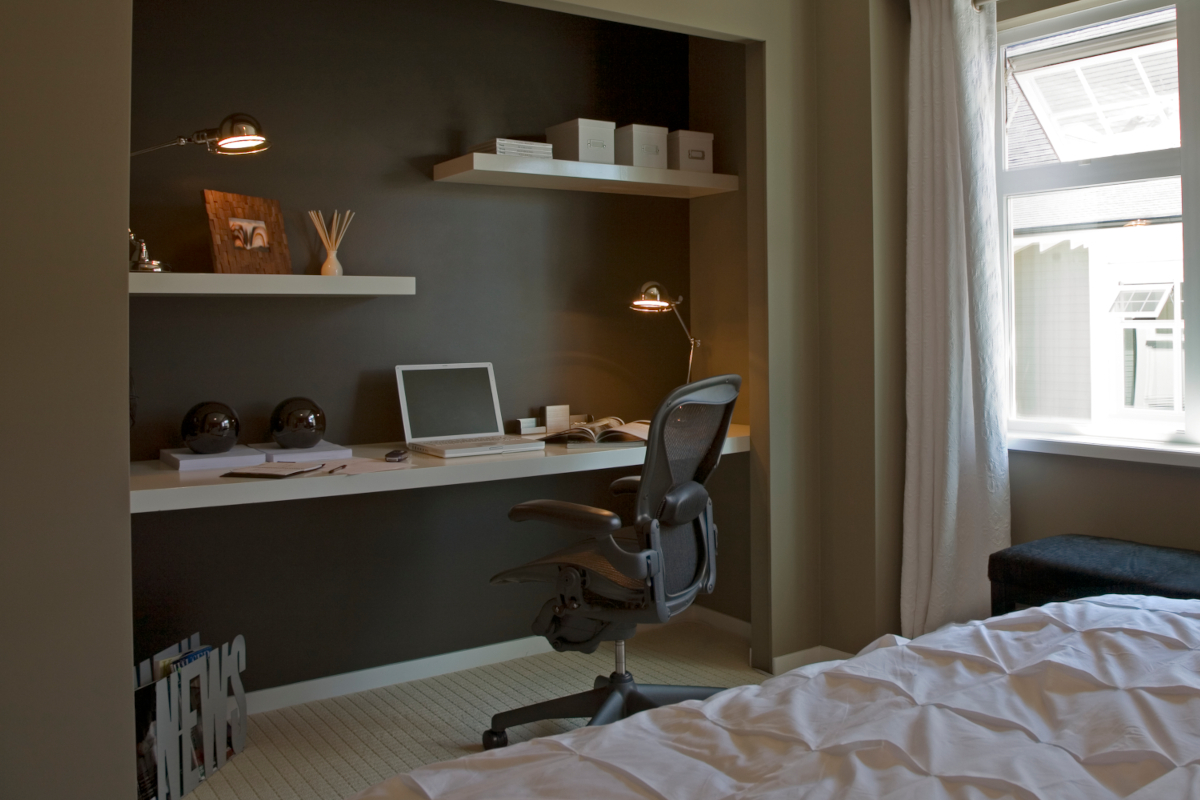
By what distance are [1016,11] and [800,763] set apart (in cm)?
281

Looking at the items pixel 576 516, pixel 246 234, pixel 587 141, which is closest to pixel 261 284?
pixel 246 234

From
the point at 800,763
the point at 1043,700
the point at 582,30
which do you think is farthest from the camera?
the point at 582,30

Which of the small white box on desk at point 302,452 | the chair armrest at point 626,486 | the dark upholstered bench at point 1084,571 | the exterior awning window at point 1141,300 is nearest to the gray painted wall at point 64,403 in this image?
the small white box on desk at point 302,452

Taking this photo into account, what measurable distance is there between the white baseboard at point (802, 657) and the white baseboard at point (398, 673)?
27 millimetres

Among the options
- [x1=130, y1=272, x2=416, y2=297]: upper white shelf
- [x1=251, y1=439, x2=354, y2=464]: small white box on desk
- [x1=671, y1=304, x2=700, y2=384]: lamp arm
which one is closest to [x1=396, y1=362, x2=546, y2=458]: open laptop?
[x1=251, y1=439, x2=354, y2=464]: small white box on desk

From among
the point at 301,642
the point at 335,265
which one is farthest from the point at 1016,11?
the point at 301,642

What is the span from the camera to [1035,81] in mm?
3195

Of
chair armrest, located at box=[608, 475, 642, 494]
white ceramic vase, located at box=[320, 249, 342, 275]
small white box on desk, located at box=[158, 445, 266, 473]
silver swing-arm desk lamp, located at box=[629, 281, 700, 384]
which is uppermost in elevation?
white ceramic vase, located at box=[320, 249, 342, 275]

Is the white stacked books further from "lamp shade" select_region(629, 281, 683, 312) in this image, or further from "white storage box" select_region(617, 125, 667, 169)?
"lamp shade" select_region(629, 281, 683, 312)

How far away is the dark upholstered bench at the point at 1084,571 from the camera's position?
8.16ft

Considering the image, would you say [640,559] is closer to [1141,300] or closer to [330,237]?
[330,237]

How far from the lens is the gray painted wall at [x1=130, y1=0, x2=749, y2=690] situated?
287 centimetres

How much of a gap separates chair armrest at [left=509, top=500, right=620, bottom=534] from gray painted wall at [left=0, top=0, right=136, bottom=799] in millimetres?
950

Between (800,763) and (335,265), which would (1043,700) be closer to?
(800,763)
